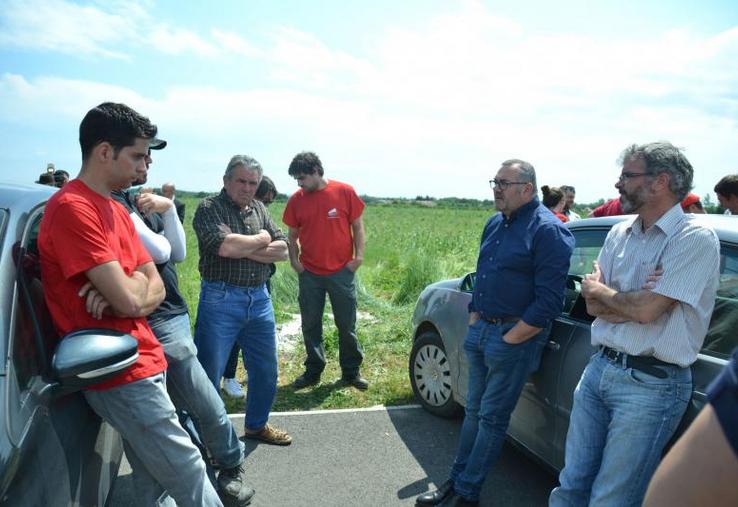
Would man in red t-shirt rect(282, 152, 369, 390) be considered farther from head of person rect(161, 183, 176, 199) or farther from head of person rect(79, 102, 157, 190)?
head of person rect(79, 102, 157, 190)

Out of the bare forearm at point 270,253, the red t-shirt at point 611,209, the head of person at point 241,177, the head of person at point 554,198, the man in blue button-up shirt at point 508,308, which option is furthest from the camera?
the head of person at point 554,198

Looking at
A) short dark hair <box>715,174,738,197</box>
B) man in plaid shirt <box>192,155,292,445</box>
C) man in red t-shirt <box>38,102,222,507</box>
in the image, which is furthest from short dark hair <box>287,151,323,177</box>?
short dark hair <box>715,174,738,197</box>

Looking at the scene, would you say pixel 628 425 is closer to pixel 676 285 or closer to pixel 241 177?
pixel 676 285

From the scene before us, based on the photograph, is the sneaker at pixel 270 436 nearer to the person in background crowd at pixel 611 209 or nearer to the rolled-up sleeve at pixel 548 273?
the rolled-up sleeve at pixel 548 273

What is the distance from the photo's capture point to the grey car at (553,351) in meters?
2.47

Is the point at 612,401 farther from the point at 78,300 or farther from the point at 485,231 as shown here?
the point at 78,300

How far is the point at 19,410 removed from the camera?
1.80 m

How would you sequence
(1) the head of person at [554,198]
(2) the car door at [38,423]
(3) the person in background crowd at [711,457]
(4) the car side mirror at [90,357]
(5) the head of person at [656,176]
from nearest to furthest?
(3) the person in background crowd at [711,457], (2) the car door at [38,423], (4) the car side mirror at [90,357], (5) the head of person at [656,176], (1) the head of person at [554,198]

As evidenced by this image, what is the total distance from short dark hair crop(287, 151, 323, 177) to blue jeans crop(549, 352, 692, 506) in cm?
350

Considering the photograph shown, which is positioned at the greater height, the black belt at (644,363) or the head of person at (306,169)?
the head of person at (306,169)

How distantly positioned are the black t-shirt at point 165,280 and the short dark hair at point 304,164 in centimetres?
225

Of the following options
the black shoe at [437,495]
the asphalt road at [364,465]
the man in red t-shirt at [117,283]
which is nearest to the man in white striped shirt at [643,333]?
the black shoe at [437,495]

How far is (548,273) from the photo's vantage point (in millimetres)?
3045

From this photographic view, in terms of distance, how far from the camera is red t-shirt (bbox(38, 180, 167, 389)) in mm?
1991
